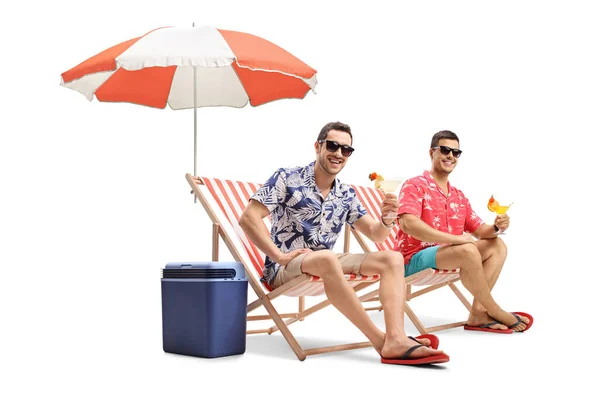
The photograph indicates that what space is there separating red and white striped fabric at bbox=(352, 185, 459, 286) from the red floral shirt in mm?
255

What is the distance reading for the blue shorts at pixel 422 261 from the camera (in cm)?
557

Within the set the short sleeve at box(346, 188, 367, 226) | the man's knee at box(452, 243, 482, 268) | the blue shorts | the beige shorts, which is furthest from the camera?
the blue shorts

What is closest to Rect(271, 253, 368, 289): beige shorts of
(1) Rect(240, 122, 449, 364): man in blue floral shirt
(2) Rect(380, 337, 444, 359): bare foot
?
(1) Rect(240, 122, 449, 364): man in blue floral shirt

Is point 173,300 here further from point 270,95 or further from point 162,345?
point 270,95

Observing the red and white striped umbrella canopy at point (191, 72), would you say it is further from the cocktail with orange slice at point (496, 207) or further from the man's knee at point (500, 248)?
the man's knee at point (500, 248)

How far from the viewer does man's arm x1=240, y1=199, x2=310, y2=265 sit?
15.0 ft

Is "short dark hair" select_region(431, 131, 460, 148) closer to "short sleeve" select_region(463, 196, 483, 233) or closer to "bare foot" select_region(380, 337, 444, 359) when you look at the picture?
"short sleeve" select_region(463, 196, 483, 233)

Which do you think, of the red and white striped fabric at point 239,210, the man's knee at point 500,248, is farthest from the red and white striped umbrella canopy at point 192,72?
the man's knee at point 500,248

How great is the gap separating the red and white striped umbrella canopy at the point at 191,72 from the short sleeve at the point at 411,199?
1.07 m

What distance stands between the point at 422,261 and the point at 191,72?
2.32 metres

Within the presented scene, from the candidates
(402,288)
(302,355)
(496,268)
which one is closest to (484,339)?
(496,268)

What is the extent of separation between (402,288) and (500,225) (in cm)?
163

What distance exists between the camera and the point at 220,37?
484 centimetres

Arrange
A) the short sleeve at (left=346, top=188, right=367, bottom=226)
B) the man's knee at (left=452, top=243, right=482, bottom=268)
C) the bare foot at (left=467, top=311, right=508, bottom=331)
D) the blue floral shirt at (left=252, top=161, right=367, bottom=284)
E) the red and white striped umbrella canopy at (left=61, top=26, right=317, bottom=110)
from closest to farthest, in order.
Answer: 1. the red and white striped umbrella canopy at (left=61, top=26, right=317, bottom=110)
2. the blue floral shirt at (left=252, top=161, right=367, bottom=284)
3. the short sleeve at (left=346, top=188, right=367, bottom=226)
4. the man's knee at (left=452, top=243, right=482, bottom=268)
5. the bare foot at (left=467, top=311, right=508, bottom=331)
